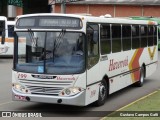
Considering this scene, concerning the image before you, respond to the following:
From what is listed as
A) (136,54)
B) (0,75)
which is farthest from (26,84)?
(0,75)

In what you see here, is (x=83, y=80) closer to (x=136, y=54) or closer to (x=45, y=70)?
(x=45, y=70)

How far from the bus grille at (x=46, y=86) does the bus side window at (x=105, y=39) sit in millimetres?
2065

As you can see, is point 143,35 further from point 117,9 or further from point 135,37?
point 117,9

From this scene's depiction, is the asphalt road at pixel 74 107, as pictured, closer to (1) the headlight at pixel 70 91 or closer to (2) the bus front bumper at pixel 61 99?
(2) the bus front bumper at pixel 61 99

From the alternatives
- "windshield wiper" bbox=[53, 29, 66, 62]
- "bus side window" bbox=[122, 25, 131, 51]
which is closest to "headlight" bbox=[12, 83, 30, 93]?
"windshield wiper" bbox=[53, 29, 66, 62]

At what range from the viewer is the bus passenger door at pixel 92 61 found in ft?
38.3

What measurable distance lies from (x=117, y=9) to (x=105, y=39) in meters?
46.2

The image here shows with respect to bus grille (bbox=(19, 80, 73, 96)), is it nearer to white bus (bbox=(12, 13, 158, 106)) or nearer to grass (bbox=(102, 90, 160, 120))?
white bus (bbox=(12, 13, 158, 106))

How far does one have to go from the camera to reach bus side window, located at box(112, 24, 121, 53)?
45.9 ft

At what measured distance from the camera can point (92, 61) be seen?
11.9m

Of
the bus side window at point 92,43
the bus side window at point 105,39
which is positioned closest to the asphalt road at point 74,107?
the bus side window at point 92,43

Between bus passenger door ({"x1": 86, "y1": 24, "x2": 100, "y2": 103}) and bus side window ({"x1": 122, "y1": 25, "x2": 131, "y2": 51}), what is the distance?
2.83m

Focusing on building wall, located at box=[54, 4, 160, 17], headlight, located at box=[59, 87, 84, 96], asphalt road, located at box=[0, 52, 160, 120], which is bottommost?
asphalt road, located at box=[0, 52, 160, 120]

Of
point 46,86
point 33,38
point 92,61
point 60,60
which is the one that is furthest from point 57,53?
point 92,61
